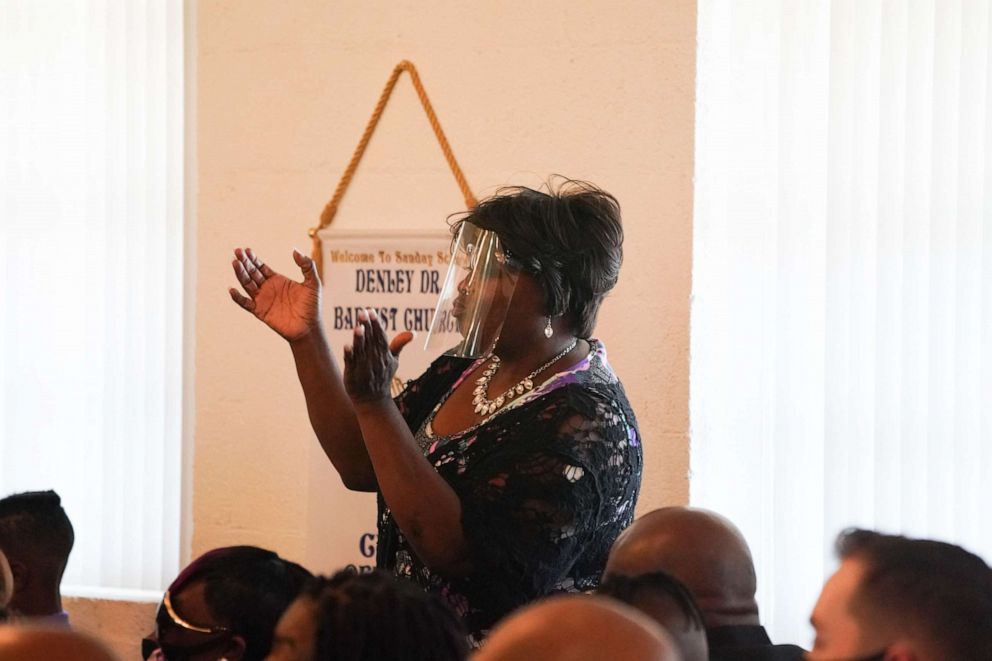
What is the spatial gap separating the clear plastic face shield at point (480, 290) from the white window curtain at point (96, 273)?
1799mm

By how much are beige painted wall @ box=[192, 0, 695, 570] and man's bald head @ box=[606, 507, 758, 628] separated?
4.59 feet

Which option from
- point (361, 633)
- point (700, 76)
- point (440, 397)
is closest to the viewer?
point (361, 633)

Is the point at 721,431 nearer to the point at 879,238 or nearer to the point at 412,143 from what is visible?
the point at 879,238

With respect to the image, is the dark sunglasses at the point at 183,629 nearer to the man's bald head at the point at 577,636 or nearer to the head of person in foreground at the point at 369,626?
the head of person in foreground at the point at 369,626

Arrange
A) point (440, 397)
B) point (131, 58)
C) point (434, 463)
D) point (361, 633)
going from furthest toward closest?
point (131, 58) → point (440, 397) → point (434, 463) → point (361, 633)

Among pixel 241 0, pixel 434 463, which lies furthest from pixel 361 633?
pixel 241 0

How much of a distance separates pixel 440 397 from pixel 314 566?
124cm

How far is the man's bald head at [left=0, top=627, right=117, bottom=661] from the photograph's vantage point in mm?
1002

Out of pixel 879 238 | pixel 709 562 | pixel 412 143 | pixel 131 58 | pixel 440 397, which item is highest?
pixel 131 58

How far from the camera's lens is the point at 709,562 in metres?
1.73

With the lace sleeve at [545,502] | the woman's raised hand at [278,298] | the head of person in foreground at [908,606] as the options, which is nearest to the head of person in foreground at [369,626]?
the head of person in foreground at [908,606]

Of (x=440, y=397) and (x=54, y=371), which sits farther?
(x=54, y=371)

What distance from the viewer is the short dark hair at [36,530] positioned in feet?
7.64

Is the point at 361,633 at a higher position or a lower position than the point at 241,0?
lower
